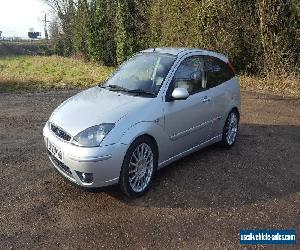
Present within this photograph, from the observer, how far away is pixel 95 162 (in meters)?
4.11

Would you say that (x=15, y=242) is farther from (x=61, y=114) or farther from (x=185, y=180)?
(x=185, y=180)

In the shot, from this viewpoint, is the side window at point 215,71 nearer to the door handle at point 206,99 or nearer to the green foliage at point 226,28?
the door handle at point 206,99

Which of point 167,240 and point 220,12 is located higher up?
point 220,12

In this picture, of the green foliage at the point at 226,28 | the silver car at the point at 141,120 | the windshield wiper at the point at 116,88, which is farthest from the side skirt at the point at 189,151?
the green foliage at the point at 226,28

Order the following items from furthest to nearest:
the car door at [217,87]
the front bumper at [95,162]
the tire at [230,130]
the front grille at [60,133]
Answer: the tire at [230,130]
the car door at [217,87]
the front grille at [60,133]
the front bumper at [95,162]

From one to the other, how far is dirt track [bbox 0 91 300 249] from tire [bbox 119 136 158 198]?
0.52 feet

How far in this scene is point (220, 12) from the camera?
14570 mm

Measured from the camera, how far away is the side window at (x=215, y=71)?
232 inches

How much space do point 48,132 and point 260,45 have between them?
450 inches

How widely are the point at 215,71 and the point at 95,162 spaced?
2962mm

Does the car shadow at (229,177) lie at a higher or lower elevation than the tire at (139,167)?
lower

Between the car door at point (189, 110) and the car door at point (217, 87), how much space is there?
141 millimetres

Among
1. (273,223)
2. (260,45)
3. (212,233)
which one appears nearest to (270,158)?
(273,223)

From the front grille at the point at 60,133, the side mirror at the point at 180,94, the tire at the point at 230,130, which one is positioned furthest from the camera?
the tire at the point at 230,130
